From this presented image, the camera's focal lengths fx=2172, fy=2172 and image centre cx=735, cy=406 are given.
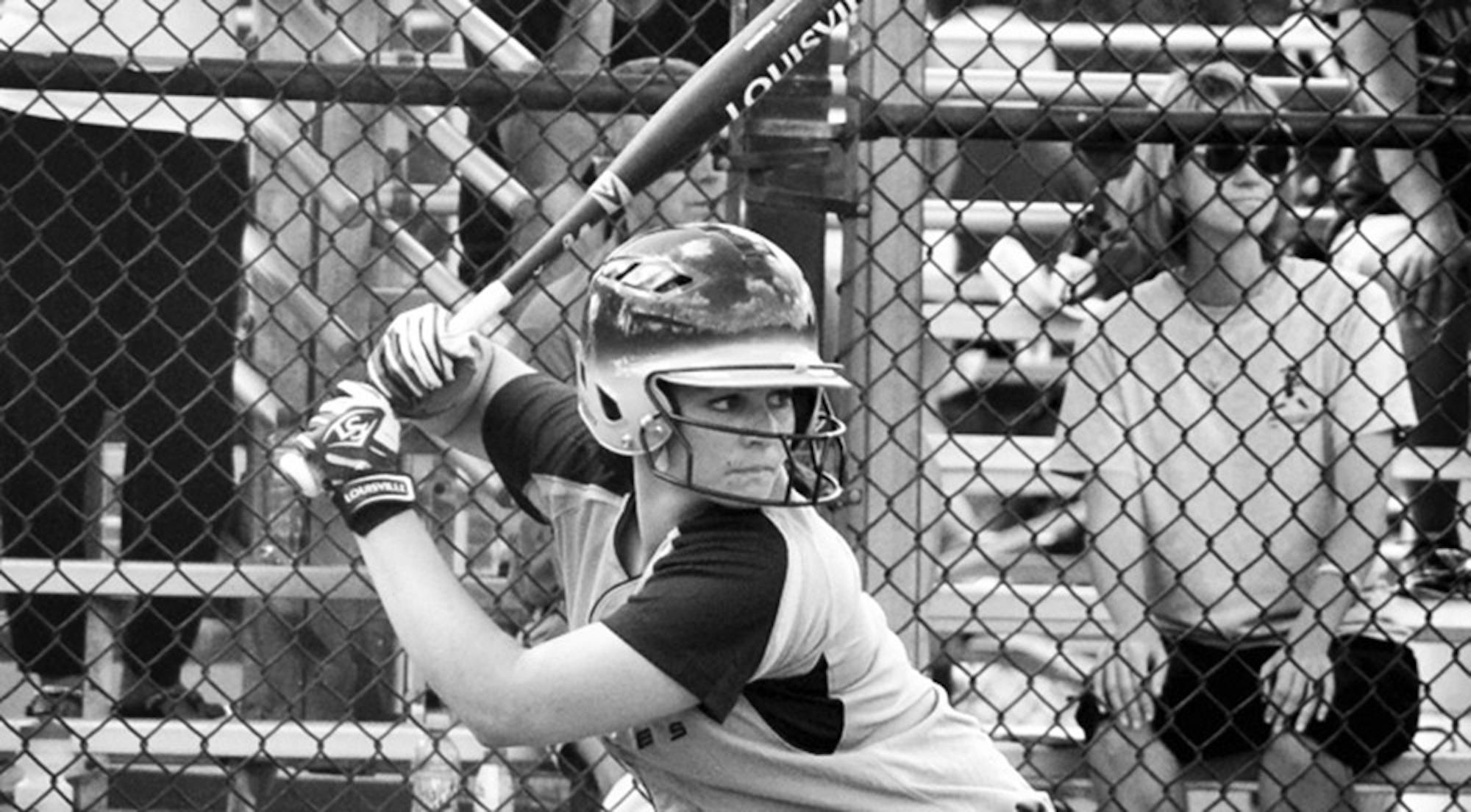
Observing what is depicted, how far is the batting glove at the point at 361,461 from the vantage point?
8.69 feet

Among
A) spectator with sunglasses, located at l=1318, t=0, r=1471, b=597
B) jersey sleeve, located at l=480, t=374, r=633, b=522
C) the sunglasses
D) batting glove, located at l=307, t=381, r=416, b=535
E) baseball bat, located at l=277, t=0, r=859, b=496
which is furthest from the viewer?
spectator with sunglasses, located at l=1318, t=0, r=1471, b=597

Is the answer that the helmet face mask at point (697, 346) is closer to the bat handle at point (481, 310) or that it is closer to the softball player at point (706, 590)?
the softball player at point (706, 590)

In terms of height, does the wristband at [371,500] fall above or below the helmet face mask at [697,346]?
below

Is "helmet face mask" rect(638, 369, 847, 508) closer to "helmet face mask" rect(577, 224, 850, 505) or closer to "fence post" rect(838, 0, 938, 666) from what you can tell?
"helmet face mask" rect(577, 224, 850, 505)

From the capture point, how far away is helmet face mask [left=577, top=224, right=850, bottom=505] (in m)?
2.63

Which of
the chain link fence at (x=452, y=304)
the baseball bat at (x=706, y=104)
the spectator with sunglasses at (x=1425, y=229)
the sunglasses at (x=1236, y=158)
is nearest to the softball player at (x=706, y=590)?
the baseball bat at (x=706, y=104)

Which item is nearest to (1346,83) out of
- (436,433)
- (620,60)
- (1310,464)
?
(1310,464)

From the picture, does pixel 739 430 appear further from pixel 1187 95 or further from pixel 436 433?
pixel 1187 95

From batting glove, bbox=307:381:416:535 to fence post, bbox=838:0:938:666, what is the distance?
140 cm

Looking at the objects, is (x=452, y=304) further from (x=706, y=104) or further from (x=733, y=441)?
(x=733, y=441)

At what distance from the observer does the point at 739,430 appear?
2.62 meters

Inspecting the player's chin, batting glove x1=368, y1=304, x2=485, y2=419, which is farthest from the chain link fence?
the player's chin

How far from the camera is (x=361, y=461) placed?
8.75ft

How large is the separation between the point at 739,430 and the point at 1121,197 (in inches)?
92.6
